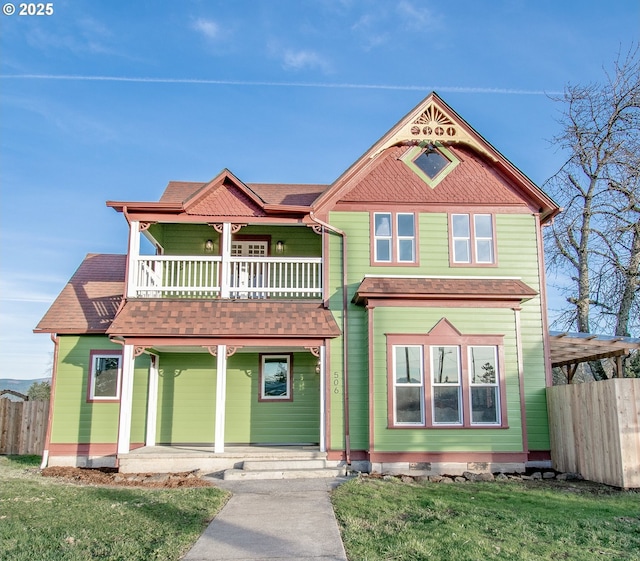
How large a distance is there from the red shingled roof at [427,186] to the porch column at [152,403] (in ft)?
21.1

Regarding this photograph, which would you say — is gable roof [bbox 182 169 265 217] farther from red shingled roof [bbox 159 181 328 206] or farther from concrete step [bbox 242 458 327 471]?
concrete step [bbox 242 458 327 471]

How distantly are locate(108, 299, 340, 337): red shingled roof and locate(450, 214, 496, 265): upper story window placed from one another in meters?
3.63

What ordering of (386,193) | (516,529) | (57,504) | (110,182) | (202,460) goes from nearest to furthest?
1. (516,529)
2. (57,504)
3. (202,460)
4. (386,193)
5. (110,182)

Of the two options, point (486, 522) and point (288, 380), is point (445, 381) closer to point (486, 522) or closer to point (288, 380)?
point (288, 380)

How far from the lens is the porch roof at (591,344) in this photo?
12094 millimetres

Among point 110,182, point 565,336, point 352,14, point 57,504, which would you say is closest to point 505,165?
point 565,336

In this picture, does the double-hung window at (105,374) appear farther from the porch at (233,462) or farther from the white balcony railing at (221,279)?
the porch at (233,462)

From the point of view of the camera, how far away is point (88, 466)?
12.8m

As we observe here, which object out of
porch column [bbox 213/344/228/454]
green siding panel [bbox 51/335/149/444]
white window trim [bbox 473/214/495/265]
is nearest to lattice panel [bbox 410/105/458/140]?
white window trim [bbox 473/214/495/265]

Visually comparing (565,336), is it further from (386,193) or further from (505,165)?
(386,193)

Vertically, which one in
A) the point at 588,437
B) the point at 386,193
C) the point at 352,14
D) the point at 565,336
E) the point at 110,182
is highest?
the point at 352,14

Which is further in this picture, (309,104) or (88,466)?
(309,104)

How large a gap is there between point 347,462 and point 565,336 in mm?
5732

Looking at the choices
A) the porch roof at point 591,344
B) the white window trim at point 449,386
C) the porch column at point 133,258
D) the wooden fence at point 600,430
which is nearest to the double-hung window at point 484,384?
the white window trim at point 449,386
